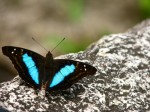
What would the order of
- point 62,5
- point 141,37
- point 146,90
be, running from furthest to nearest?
1. point 62,5
2. point 141,37
3. point 146,90

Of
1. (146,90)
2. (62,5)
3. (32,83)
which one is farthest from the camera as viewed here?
(62,5)

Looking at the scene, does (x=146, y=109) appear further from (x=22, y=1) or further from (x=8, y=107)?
(x=22, y=1)

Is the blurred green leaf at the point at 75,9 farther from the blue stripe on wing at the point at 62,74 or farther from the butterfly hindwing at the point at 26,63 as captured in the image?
the blue stripe on wing at the point at 62,74

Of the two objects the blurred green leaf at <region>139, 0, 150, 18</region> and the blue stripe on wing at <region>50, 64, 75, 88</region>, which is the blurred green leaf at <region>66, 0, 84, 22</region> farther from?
the blue stripe on wing at <region>50, 64, 75, 88</region>

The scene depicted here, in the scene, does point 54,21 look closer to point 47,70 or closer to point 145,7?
point 145,7

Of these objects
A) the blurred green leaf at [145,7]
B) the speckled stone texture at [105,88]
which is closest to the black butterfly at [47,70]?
the speckled stone texture at [105,88]

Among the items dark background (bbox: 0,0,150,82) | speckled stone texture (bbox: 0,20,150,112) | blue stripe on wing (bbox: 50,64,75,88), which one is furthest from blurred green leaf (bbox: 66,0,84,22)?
blue stripe on wing (bbox: 50,64,75,88)

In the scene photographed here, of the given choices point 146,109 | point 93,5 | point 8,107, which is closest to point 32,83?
point 8,107
